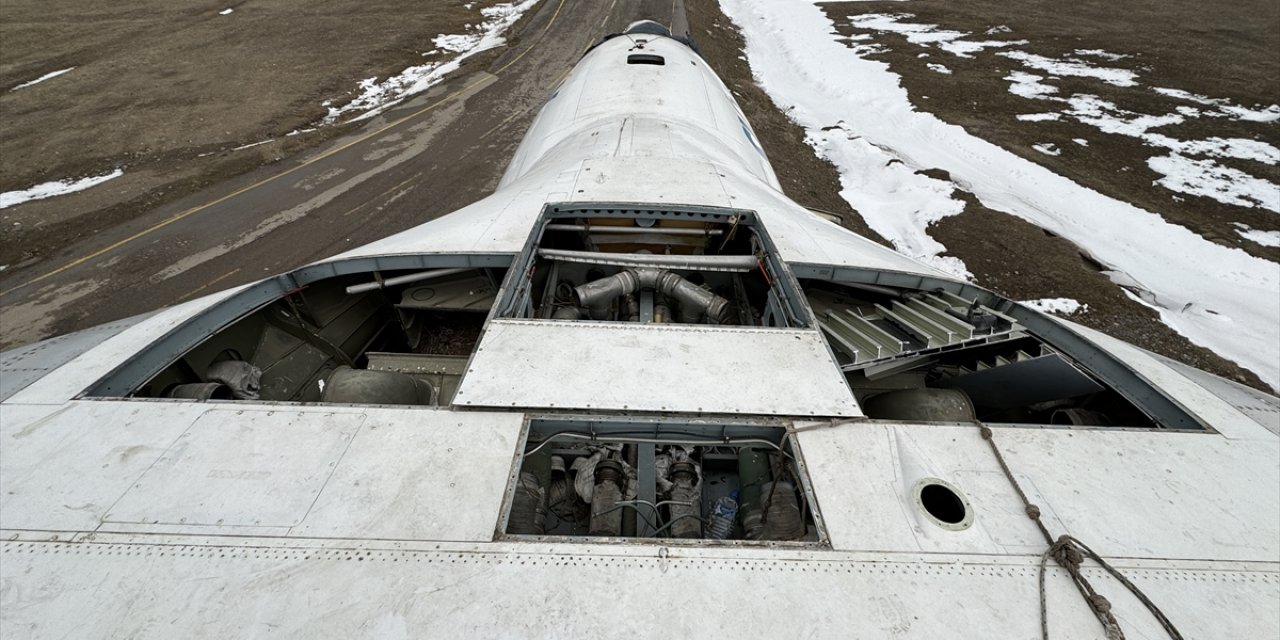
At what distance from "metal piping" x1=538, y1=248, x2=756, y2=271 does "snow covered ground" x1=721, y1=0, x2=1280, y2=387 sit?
274 inches

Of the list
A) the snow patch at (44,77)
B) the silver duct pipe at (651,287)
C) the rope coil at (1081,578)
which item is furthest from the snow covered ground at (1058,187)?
the snow patch at (44,77)

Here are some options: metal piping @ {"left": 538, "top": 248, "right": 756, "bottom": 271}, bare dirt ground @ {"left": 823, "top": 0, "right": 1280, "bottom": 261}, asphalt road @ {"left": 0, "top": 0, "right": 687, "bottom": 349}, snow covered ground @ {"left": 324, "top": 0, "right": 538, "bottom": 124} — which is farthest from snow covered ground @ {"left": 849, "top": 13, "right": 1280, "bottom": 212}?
snow covered ground @ {"left": 324, "top": 0, "right": 538, "bottom": 124}

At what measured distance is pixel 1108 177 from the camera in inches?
543

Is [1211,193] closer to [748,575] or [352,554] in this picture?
[748,575]

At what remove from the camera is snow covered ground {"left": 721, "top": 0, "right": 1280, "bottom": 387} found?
9586mm

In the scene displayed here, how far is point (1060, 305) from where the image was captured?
9242mm

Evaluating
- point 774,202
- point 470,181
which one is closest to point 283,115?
point 470,181

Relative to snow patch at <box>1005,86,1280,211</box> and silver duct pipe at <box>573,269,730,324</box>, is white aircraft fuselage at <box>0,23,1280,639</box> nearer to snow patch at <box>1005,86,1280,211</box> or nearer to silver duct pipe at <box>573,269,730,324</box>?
silver duct pipe at <box>573,269,730,324</box>

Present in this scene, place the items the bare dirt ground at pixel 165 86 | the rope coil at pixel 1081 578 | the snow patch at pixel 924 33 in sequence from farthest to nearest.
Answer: the snow patch at pixel 924 33 → the bare dirt ground at pixel 165 86 → the rope coil at pixel 1081 578

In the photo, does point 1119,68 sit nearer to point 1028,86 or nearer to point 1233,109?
point 1233,109

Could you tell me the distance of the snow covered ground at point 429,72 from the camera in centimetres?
1742

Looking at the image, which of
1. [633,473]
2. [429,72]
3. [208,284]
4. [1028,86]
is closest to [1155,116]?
[1028,86]

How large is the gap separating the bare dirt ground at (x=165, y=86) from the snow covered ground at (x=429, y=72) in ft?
1.97

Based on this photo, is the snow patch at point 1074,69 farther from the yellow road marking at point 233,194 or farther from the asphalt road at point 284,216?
the yellow road marking at point 233,194
